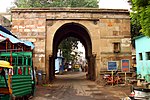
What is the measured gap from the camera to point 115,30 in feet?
62.3

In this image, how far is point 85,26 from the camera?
1914cm

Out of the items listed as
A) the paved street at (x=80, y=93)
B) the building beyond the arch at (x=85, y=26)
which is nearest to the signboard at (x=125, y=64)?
the building beyond the arch at (x=85, y=26)

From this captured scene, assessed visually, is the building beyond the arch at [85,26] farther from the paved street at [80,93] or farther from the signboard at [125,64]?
the paved street at [80,93]

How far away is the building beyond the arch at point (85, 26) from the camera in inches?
736

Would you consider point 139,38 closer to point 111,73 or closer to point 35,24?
point 111,73

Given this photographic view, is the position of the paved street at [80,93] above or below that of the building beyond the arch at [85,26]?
below

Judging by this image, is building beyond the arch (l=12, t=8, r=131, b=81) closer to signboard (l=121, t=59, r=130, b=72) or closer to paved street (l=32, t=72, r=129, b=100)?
signboard (l=121, t=59, r=130, b=72)

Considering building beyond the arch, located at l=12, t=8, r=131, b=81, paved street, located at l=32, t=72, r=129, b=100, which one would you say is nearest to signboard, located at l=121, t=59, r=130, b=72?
building beyond the arch, located at l=12, t=8, r=131, b=81

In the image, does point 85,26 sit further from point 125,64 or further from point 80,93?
point 80,93

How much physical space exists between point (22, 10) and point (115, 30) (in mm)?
7523

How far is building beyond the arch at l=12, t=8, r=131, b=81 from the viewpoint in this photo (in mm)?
18688

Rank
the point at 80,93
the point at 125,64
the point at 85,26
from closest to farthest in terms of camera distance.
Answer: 1. the point at 80,93
2. the point at 125,64
3. the point at 85,26

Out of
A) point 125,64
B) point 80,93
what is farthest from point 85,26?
point 80,93

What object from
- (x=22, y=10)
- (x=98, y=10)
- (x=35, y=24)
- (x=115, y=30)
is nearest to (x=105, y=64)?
(x=115, y=30)
